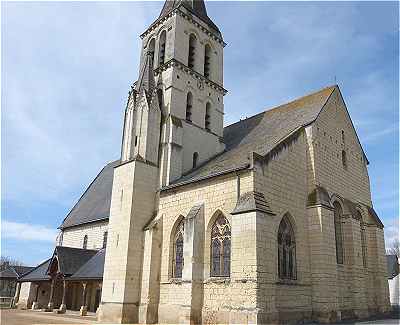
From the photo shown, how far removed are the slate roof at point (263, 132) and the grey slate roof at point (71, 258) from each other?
35.9 feet

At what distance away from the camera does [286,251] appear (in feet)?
57.0

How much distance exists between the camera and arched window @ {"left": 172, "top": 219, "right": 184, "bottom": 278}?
62.1 ft

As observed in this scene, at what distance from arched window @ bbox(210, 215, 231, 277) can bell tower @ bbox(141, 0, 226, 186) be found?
4.77m

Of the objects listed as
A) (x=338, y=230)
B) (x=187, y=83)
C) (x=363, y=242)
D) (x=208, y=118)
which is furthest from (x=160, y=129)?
(x=363, y=242)

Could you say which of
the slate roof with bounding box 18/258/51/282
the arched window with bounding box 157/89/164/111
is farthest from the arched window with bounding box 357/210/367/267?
the slate roof with bounding box 18/258/51/282

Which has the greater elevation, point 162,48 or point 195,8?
point 195,8

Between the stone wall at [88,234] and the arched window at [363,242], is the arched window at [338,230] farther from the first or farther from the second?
the stone wall at [88,234]

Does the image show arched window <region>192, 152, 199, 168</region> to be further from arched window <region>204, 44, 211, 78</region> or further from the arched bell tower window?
the arched bell tower window

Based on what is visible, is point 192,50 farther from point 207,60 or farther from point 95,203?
point 95,203

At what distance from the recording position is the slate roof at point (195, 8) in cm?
2761

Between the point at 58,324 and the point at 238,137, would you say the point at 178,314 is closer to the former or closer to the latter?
the point at 58,324

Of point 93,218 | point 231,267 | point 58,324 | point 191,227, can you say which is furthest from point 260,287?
point 93,218

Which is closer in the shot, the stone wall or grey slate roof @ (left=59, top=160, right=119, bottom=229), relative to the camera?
the stone wall

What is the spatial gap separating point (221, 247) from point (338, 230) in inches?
276
